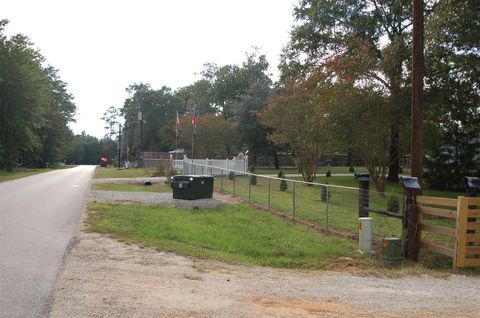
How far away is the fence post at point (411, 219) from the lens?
410 inches

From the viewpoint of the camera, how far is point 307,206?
59.3 feet

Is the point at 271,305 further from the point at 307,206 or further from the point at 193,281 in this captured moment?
the point at 307,206

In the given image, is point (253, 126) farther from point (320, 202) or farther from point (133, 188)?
point (320, 202)

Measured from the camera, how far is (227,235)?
39.2 feet

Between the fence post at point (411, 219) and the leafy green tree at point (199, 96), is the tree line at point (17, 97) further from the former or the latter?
the fence post at point (411, 219)

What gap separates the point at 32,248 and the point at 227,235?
14.2 feet

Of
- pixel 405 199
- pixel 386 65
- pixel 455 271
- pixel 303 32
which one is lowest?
pixel 455 271

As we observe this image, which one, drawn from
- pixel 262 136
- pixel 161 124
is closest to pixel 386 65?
pixel 262 136

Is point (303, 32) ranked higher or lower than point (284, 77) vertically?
higher

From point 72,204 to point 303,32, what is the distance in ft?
74.7

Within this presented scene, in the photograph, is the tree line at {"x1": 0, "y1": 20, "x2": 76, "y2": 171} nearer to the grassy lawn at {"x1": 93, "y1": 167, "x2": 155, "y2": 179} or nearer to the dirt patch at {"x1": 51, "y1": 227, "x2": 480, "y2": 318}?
the grassy lawn at {"x1": 93, "y1": 167, "x2": 155, "y2": 179}

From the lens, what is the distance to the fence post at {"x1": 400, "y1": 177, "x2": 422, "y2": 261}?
→ 10.4m

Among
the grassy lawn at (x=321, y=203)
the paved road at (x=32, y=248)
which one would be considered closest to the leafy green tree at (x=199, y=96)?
the grassy lawn at (x=321, y=203)

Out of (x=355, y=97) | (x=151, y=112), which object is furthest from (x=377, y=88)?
(x=151, y=112)
